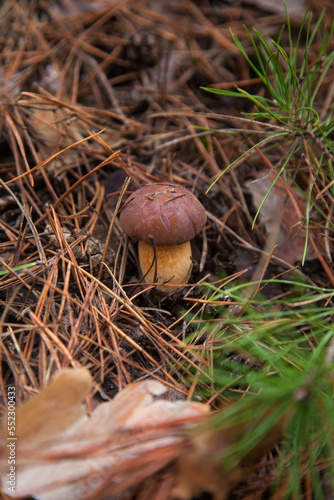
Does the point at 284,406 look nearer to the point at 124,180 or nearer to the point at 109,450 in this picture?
the point at 109,450

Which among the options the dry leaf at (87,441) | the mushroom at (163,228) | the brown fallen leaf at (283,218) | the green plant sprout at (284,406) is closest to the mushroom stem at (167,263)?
the mushroom at (163,228)

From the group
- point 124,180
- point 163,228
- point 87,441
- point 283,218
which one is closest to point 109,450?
point 87,441

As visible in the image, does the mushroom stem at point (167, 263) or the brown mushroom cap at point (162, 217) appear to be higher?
the brown mushroom cap at point (162, 217)

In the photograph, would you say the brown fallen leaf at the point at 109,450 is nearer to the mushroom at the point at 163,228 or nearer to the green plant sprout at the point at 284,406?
the green plant sprout at the point at 284,406

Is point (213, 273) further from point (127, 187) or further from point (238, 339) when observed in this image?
point (127, 187)

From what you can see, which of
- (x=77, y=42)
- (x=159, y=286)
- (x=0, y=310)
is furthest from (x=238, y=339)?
(x=77, y=42)

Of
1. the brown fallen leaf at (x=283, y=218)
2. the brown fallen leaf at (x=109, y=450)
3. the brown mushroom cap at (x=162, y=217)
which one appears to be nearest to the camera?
the brown fallen leaf at (x=109, y=450)

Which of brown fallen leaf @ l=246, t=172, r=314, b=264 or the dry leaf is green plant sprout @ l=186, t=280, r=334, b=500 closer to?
the dry leaf

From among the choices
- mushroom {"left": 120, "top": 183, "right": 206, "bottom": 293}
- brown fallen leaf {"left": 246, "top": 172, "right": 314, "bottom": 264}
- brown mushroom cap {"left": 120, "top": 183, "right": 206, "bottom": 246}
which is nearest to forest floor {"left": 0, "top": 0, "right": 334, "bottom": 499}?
brown fallen leaf {"left": 246, "top": 172, "right": 314, "bottom": 264}
